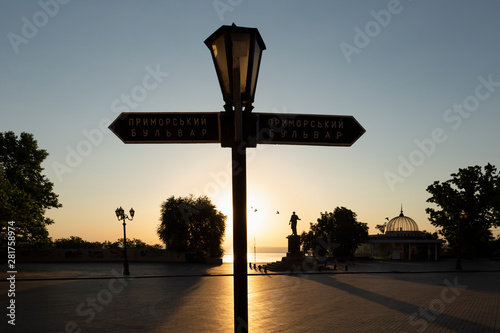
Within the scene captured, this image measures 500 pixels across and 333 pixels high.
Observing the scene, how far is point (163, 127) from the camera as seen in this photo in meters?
3.64

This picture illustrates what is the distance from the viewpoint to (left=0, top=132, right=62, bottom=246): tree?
36719 millimetres

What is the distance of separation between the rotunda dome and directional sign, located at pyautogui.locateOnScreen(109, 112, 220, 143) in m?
71.3

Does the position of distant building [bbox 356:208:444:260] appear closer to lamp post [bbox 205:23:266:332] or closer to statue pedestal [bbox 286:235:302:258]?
statue pedestal [bbox 286:235:302:258]

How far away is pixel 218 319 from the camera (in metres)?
12.3

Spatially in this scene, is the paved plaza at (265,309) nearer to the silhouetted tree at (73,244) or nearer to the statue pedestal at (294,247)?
the statue pedestal at (294,247)

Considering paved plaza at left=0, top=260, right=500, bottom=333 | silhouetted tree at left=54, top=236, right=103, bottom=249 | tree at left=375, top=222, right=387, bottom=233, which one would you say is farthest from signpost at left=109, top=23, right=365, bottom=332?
tree at left=375, top=222, right=387, bottom=233

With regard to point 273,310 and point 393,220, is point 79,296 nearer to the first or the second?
point 273,310

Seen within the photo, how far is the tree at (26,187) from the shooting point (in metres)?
36.7

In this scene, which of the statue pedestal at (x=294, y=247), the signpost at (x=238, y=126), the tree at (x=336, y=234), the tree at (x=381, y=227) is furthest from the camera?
the tree at (x=381, y=227)

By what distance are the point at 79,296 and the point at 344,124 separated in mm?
17762

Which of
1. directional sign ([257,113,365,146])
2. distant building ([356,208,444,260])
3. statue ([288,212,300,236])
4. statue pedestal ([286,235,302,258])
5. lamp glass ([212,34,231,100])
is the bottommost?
distant building ([356,208,444,260])

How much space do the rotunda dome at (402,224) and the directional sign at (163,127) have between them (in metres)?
71.3

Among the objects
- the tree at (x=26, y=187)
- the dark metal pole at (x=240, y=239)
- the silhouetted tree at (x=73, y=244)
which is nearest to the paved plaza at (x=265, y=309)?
the dark metal pole at (x=240, y=239)

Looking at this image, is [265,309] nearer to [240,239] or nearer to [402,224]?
[240,239]
